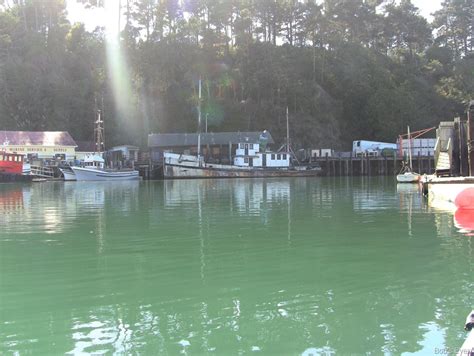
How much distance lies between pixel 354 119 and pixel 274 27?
2405 centimetres

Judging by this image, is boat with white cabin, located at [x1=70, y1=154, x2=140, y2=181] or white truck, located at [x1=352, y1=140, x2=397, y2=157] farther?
white truck, located at [x1=352, y1=140, x2=397, y2=157]

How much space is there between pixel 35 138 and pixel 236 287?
2605 inches

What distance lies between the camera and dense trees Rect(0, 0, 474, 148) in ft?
255

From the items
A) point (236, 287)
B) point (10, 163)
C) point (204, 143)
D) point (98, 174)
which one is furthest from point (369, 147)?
point (236, 287)

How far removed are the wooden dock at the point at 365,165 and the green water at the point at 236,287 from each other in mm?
52249

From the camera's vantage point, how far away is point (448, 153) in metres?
28.3

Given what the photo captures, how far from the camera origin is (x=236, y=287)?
31.7 ft

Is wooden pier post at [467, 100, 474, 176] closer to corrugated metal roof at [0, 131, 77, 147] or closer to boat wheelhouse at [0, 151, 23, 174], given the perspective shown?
boat wheelhouse at [0, 151, 23, 174]

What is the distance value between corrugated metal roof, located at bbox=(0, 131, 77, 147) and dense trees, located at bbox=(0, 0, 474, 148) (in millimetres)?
6430

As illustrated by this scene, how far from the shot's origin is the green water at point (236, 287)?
688 centimetres

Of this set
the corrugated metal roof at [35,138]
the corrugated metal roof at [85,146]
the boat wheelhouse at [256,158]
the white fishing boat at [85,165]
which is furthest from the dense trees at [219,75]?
the white fishing boat at [85,165]

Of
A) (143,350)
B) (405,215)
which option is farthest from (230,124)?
(143,350)

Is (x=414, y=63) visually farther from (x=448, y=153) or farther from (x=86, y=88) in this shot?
(x=448, y=153)

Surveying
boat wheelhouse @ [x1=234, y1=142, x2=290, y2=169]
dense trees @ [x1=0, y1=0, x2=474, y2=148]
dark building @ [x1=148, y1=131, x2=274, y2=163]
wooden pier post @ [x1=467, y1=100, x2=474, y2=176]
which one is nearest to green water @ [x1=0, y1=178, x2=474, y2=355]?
wooden pier post @ [x1=467, y1=100, x2=474, y2=176]
